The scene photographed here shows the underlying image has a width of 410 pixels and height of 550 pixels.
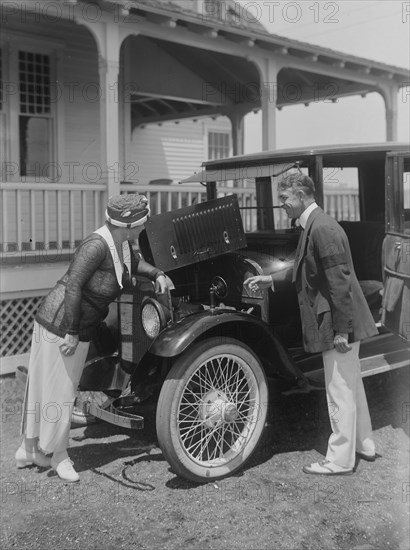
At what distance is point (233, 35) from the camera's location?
389 inches

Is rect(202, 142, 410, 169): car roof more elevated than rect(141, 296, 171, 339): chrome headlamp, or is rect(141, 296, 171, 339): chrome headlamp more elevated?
rect(202, 142, 410, 169): car roof

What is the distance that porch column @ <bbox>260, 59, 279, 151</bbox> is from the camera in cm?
1067

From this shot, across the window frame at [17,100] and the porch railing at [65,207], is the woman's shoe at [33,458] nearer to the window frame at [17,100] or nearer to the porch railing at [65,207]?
the porch railing at [65,207]

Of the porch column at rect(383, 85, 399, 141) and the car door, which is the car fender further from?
the porch column at rect(383, 85, 399, 141)

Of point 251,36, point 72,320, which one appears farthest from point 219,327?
point 251,36

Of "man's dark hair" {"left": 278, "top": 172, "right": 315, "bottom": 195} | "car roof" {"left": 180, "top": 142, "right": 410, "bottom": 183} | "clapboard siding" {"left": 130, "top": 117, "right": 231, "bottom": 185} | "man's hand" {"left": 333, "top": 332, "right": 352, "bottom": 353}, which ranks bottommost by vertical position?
"man's hand" {"left": 333, "top": 332, "right": 352, "bottom": 353}

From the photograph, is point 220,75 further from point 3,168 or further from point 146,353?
point 146,353

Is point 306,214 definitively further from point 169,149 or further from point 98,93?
point 169,149

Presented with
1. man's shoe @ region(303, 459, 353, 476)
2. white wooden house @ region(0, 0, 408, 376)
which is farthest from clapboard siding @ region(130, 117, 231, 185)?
man's shoe @ region(303, 459, 353, 476)

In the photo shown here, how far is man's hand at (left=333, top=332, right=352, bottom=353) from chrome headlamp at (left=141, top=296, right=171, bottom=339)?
1.14 m

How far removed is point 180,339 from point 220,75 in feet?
34.3

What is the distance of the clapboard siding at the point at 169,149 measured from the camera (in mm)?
15992

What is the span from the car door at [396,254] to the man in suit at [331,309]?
48cm

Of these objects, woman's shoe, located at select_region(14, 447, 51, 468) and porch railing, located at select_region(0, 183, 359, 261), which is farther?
porch railing, located at select_region(0, 183, 359, 261)
